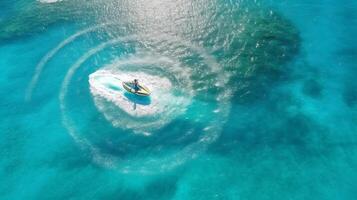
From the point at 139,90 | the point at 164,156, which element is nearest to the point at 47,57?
the point at 139,90

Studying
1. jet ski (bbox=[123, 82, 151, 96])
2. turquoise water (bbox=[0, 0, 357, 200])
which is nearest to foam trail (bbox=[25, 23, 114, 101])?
turquoise water (bbox=[0, 0, 357, 200])

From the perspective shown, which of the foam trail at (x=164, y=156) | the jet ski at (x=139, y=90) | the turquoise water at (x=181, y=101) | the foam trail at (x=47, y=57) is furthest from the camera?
the foam trail at (x=47, y=57)

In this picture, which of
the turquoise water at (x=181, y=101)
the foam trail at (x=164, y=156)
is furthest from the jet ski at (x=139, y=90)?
the foam trail at (x=164, y=156)

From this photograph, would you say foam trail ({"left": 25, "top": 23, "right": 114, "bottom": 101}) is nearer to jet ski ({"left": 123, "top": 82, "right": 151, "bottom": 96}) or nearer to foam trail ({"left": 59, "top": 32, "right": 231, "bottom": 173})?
foam trail ({"left": 59, "top": 32, "right": 231, "bottom": 173})

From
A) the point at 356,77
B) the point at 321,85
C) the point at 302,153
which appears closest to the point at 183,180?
the point at 302,153

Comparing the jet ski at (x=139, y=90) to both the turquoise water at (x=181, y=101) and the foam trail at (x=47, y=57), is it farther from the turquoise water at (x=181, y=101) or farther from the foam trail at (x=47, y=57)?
the foam trail at (x=47, y=57)

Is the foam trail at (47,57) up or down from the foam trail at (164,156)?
up

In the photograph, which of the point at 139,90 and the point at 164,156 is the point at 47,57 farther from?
the point at 164,156

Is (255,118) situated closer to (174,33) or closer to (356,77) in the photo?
(356,77)
